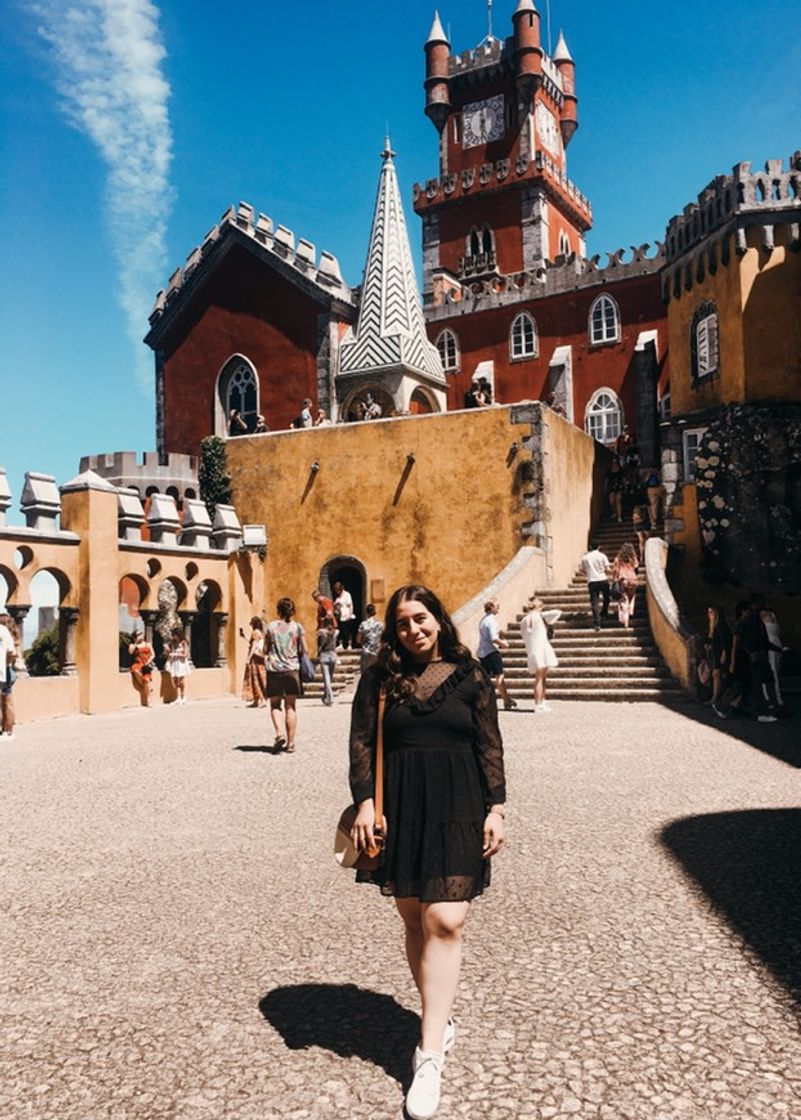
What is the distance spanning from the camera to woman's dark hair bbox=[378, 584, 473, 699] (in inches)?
140

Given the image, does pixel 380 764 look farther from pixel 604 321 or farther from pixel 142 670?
pixel 604 321

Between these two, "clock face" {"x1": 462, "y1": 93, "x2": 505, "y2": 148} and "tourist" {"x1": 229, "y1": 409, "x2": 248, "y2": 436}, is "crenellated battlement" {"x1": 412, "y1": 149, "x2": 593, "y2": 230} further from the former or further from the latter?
"tourist" {"x1": 229, "y1": 409, "x2": 248, "y2": 436}

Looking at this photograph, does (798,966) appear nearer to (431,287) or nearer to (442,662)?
(442,662)

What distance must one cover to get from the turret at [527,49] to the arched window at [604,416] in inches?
630

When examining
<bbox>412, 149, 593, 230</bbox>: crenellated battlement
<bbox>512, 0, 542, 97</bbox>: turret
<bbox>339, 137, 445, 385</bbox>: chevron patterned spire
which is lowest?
<bbox>339, 137, 445, 385</bbox>: chevron patterned spire

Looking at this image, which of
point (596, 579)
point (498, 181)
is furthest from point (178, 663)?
point (498, 181)

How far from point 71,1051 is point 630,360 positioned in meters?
30.0

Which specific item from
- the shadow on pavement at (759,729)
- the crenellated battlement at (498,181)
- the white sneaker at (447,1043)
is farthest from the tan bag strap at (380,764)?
the crenellated battlement at (498,181)

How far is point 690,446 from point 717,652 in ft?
29.1

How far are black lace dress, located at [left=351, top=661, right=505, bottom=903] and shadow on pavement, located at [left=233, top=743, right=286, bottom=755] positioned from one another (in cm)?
739

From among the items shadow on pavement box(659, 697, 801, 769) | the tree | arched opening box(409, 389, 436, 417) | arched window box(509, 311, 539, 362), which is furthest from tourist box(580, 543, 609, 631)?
arched window box(509, 311, 539, 362)

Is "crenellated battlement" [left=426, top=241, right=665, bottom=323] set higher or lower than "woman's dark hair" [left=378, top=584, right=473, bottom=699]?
higher

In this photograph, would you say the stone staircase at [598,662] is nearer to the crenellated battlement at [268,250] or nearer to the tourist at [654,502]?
the tourist at [654,502]

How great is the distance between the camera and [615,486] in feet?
83.7
